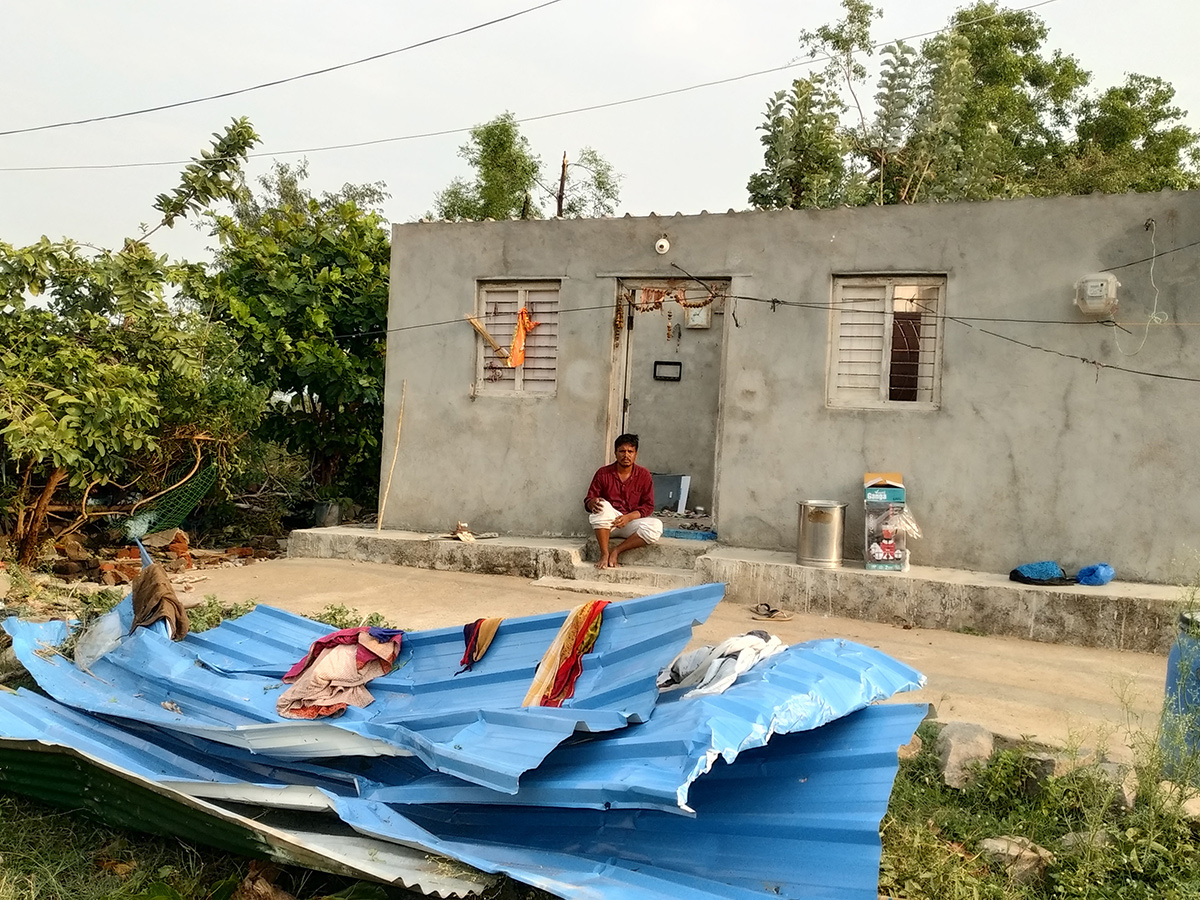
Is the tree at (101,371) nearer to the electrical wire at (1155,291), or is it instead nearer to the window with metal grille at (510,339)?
the window with metal grille at (510,339)

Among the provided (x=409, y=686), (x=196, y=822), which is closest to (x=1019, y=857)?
(x=409, y=686)

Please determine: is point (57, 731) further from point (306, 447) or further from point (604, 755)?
point (306, 447)

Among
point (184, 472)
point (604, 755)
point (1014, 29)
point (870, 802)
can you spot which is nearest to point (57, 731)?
point (604, 755)

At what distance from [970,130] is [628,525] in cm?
1555

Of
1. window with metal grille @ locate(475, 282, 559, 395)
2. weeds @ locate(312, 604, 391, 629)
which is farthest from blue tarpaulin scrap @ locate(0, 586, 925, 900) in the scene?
window with metal grille @ locate(475, 282, 559, 395)

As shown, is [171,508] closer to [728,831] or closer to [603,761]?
[603,761]

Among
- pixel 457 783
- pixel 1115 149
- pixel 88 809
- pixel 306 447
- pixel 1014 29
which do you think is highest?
pixel 1014 29

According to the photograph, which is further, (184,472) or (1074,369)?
(184,472)

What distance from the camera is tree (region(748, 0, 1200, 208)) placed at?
1562 centimetres

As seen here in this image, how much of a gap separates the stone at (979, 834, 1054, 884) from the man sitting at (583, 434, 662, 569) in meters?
5.41

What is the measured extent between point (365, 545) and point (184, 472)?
220cm

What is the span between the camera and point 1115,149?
24.0 m

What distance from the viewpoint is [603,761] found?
359 centimetres

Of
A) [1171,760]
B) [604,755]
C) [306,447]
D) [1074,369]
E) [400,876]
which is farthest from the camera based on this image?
[306,447]
